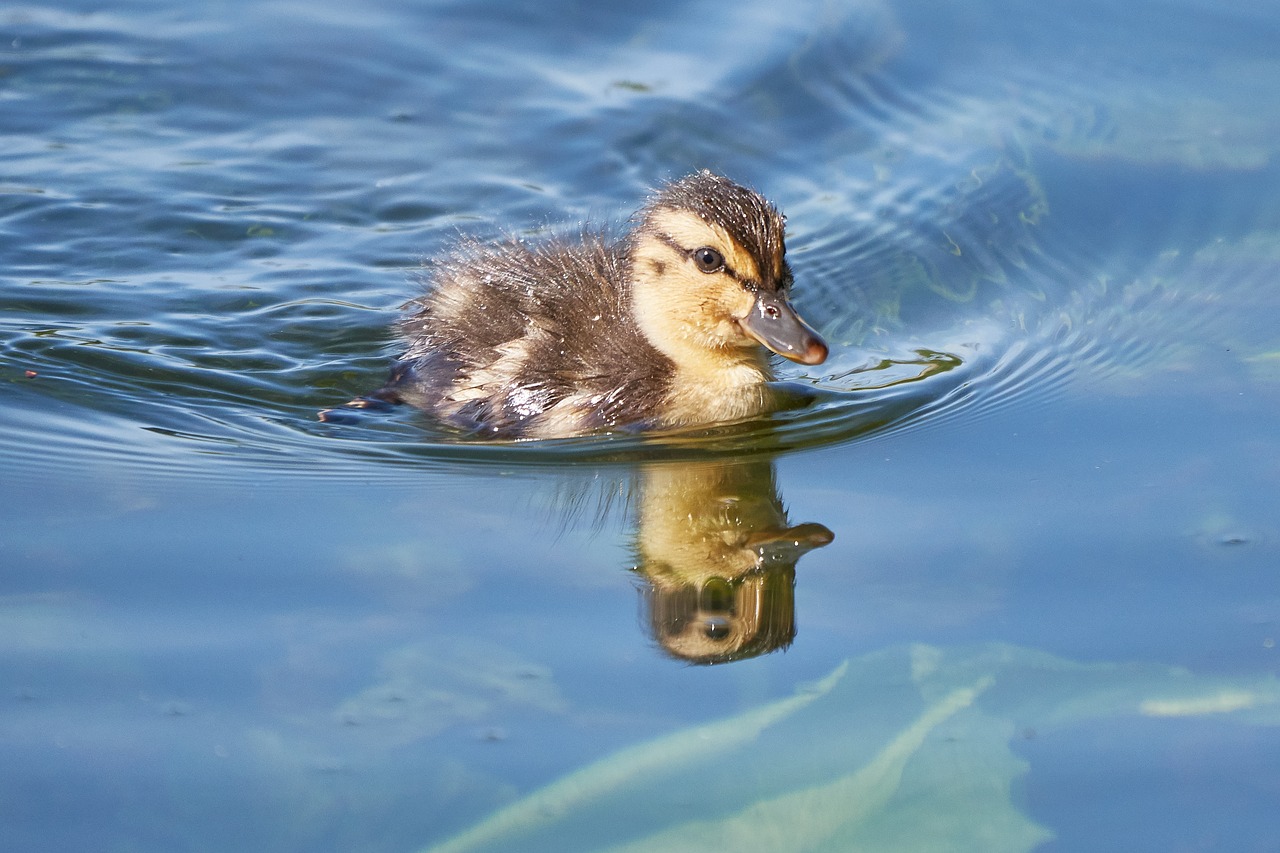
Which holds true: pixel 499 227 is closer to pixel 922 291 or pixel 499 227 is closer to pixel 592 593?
pixel 922 291

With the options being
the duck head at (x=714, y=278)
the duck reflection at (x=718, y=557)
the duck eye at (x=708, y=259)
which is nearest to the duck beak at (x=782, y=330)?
the duck head at (x=714, y=278)

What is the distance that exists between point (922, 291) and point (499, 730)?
349cm

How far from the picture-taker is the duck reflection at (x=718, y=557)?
12.4 feet

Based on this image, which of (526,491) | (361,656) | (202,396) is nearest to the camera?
(361,656)

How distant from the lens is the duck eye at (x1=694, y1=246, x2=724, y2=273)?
5180mm

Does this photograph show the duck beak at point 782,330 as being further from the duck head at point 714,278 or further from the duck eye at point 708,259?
the duck eye at point 708,259

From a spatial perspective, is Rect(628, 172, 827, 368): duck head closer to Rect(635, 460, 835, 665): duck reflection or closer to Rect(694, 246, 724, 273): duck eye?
Rect(694, 246, 724, 273): duck eye

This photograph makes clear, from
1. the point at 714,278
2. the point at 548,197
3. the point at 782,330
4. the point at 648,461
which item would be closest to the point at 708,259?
the point at 714,278

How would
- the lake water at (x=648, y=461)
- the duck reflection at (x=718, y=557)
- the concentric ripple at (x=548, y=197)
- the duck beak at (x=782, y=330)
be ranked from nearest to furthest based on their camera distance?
the lake water at (x=648, y=461)
the duck reflection at (x=718, y=557)
the duck beak at (x=782, y=330)
the concentric ripple at (x=548, y=197)

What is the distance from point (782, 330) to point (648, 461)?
0.64m

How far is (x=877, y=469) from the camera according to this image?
15.2 ft

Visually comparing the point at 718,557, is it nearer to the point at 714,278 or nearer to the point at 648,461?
the point at 648,461

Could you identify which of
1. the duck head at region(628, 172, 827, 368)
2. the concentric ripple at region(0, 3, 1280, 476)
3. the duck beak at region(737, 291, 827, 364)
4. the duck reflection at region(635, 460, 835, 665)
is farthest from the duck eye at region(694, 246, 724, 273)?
the duck reflection at region(635, 460, 835, 665)

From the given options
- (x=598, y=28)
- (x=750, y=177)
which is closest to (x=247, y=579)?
(x=750, y=177)
